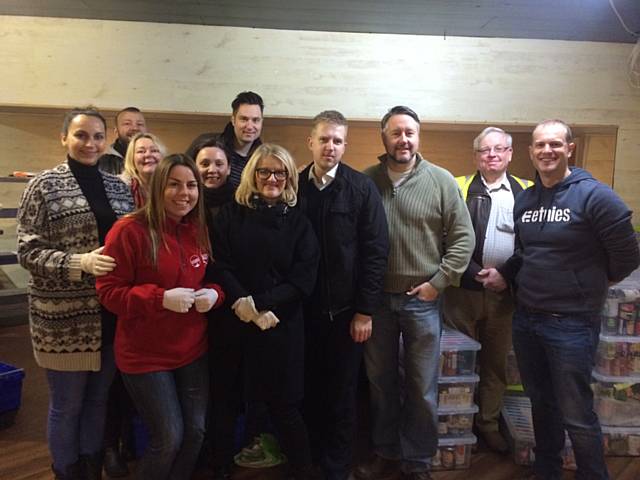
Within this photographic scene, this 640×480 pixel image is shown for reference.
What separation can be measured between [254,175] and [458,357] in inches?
53.5

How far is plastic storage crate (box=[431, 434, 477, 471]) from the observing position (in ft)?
7.31

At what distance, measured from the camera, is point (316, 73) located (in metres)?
3.66

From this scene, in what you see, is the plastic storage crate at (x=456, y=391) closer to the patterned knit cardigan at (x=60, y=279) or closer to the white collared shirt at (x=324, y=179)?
the white collared shirt at (x=324, y=179)

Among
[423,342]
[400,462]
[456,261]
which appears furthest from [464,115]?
[400,462]

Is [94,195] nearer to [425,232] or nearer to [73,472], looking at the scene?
[73,472]

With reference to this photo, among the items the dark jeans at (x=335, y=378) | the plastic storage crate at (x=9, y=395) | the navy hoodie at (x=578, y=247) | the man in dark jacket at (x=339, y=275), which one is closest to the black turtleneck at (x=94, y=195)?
the man in dark jacket at (x=339, y=275)

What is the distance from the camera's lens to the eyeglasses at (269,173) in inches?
70.6

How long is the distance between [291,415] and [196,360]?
45 centimetres

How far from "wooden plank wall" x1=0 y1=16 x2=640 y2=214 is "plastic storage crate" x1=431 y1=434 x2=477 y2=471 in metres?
2.51

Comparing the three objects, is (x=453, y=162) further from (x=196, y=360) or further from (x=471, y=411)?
(x=196, y=360)

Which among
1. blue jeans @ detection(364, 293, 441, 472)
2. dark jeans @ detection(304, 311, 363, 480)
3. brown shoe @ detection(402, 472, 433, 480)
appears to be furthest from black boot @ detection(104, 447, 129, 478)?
brown shoe @ detection(402, 472, 433, 480)

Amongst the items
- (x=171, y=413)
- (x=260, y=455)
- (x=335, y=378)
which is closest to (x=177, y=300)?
(x=171, y=413)

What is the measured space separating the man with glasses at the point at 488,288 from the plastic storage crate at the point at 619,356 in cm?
44

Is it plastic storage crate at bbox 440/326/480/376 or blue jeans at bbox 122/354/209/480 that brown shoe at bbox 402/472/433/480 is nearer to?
plastic storage crate at bbox 440/326/480/376
